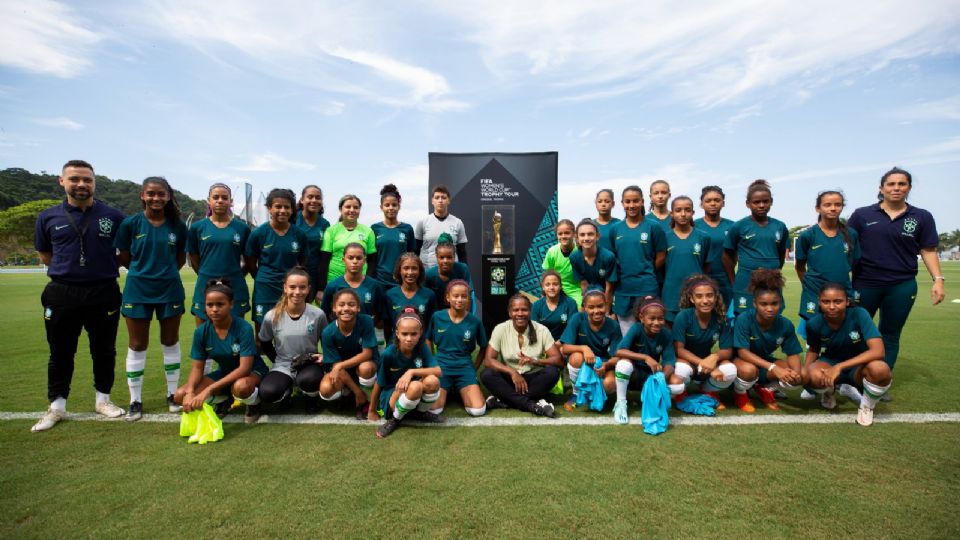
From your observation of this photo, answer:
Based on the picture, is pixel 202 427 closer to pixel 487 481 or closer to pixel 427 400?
pixel 427 400

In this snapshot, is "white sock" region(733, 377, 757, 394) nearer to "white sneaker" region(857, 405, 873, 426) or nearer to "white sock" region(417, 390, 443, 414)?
"white sneaker" region(857, 405, 873, 426)

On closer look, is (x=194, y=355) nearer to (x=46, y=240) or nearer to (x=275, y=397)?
(x=275, y=397)

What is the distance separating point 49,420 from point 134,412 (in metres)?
0.49

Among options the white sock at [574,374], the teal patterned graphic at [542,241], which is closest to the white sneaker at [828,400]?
the white sock at [574,374]

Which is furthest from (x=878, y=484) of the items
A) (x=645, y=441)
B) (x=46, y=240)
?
(x=46, y=240)

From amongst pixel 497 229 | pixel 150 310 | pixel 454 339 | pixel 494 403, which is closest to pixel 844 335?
pixel 494 403

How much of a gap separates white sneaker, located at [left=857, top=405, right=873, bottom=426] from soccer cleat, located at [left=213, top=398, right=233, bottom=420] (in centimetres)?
457

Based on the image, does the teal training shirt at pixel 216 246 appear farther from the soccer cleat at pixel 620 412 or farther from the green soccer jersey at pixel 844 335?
the green soccer jersey at pixel 844 335

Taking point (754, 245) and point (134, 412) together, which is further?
point (754, 245)

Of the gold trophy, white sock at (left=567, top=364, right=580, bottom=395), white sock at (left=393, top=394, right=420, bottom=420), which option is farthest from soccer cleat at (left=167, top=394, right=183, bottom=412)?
the gold trophy

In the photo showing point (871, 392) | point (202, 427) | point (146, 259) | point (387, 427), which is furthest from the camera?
point (146, 259)

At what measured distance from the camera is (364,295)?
405 cm

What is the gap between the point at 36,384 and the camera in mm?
4406

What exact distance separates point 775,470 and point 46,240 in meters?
5.03
